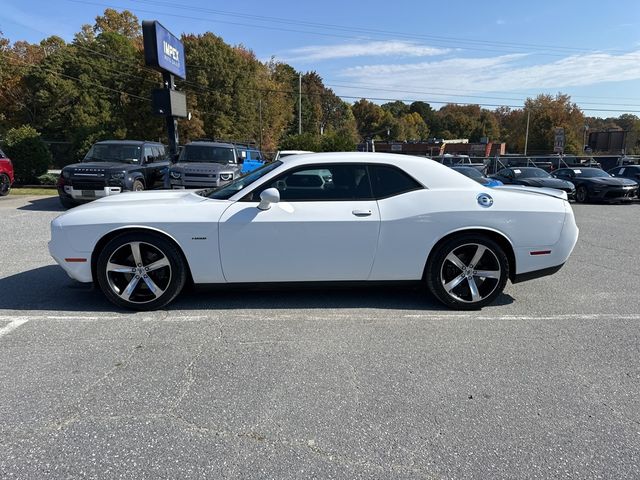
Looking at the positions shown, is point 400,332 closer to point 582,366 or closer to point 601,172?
point 582,366

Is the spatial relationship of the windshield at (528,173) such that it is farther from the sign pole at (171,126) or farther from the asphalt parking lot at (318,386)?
the asphalt parking lot at (318,386)

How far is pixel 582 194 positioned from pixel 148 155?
50.1 feet

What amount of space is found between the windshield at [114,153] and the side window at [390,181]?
9.60 metres

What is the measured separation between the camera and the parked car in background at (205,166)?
12.0 metres

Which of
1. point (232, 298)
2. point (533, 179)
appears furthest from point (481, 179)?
point (232, 298)

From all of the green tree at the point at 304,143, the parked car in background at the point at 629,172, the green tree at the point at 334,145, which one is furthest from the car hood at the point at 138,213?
the green tree at the point at 304,143

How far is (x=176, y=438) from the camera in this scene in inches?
98.0

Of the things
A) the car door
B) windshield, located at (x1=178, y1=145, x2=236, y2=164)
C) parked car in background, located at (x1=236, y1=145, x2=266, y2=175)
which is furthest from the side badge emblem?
parked car in background, located at (x1=236, y1=145, x2=266, y2=175)

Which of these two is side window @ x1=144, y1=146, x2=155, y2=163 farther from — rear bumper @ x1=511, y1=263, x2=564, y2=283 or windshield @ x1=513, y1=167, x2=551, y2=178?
windshield @ x1=513, y1=167, x2=551, y2=178

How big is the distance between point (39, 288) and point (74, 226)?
1313 mm

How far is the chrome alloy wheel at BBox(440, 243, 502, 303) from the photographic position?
4.43 m

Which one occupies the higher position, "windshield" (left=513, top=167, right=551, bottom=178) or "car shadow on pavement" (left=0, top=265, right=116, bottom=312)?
"windshield" (left=513, top=167, right=551, bottom=178)

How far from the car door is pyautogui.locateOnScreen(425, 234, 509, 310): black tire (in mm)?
692

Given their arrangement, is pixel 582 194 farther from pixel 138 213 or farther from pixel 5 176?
pixel 5 176
